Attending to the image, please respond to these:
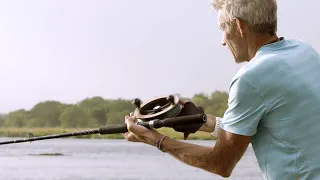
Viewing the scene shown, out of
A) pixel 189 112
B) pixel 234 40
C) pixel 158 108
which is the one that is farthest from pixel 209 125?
pixel 234 40

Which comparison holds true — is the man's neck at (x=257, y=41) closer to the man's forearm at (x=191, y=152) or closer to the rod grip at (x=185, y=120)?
the rod grip at (x=185, y=120)

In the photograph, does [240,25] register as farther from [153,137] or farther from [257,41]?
[153,137]

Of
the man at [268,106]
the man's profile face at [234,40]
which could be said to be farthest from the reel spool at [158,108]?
the man's profile face at [234,40]

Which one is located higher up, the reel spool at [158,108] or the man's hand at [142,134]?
the reel spool at [158,108]

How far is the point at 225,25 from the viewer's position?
137 inches

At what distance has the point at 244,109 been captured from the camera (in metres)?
3.36

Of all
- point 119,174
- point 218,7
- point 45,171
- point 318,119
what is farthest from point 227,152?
point 45,171

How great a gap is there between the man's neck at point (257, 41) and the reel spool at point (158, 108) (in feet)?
1.44

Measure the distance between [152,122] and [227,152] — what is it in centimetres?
38

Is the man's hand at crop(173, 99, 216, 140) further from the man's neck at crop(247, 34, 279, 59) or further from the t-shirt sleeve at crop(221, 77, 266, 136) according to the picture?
the man's neck at crop(247, 34, 279, 59)

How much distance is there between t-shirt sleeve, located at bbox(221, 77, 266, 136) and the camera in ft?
10.9

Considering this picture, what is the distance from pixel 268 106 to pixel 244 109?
0.34 feet

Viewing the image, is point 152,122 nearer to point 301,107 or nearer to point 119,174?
point 301,107

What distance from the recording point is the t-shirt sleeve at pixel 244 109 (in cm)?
333
